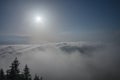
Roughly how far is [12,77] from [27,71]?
231 inches

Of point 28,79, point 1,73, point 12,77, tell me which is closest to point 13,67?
point 12,77

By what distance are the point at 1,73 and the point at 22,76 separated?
639cm

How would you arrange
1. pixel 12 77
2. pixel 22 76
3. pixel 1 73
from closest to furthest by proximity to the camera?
1. pixel 12 77
2. pixel 22 76
3. pixel 1 73

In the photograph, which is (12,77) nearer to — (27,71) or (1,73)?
(27,71)

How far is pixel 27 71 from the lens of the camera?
2792 centimetres

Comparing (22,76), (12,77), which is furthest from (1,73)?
(12,77)

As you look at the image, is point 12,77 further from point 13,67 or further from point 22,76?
point 22,76

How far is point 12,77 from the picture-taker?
22156 mm

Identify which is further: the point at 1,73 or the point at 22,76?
the point at 1,73

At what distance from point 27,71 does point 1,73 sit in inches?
277

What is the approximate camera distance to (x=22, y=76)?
2748 cm

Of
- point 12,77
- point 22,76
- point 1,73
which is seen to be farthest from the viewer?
point 1,73

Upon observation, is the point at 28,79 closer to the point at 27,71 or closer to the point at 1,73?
the point at 27,71

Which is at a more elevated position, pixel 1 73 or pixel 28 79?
pixel 1 73
